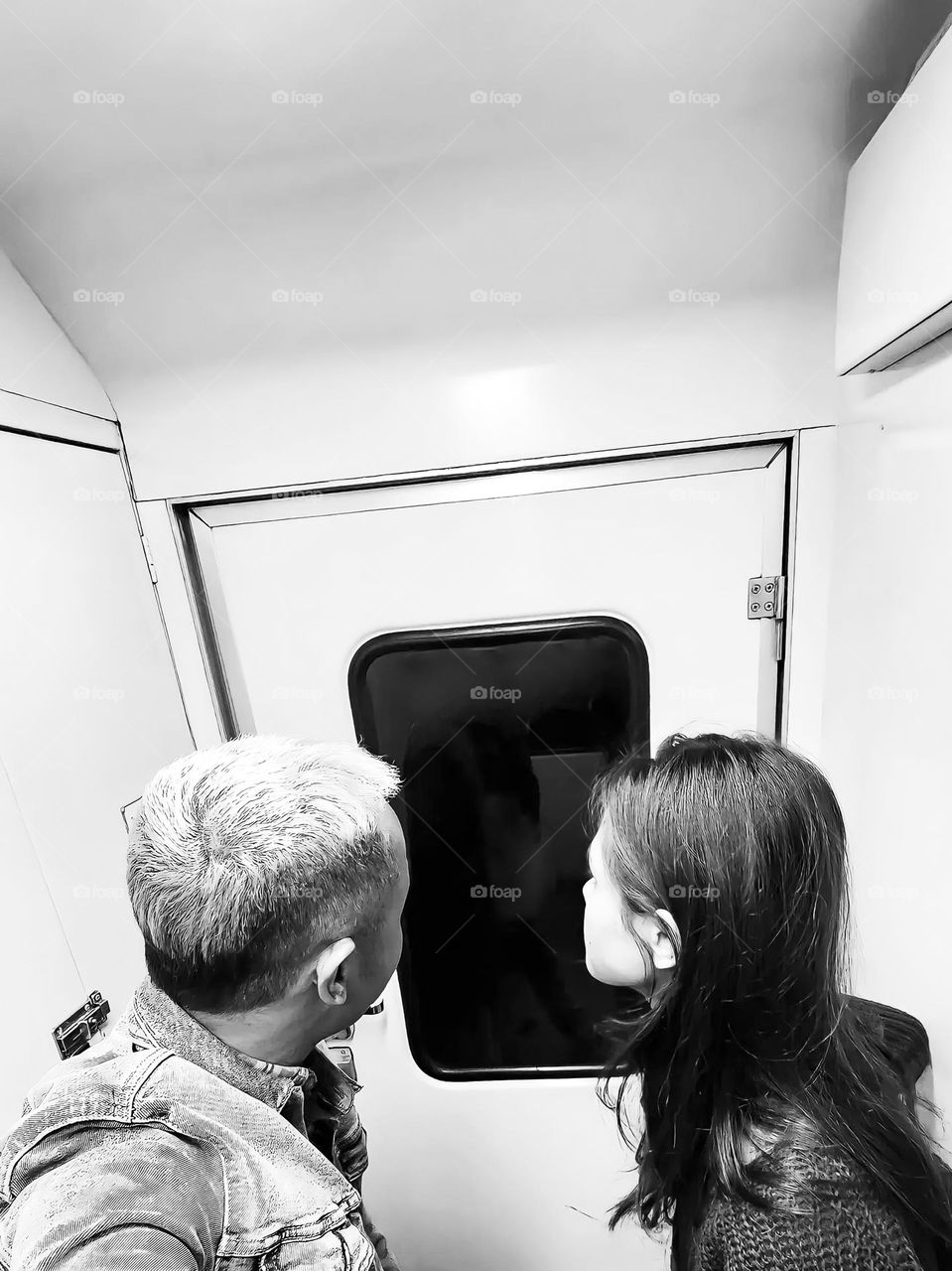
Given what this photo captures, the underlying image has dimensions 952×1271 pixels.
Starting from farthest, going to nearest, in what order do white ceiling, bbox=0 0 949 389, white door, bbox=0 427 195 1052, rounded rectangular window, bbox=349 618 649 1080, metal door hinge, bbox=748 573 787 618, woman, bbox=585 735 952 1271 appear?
1. rounded rectangular window, bbox=349 618 649 1080
2. metal door hinge, bbox=748 573 787 618
3. white door, bbox=0 427 195 1052
4. white ceiling, bbox=0 0 949 389
5. woman, bbox=585 735 952 1271

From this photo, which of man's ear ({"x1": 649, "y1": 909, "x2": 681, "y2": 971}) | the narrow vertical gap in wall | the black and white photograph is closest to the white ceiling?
the black and white photograph

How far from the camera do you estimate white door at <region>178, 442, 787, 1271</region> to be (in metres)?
1.43

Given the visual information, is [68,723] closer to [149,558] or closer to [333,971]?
[149,558]

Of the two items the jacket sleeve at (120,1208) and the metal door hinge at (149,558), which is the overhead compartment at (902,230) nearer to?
the jacket sleeve at (120,1208)

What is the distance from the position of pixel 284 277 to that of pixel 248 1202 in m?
1.41

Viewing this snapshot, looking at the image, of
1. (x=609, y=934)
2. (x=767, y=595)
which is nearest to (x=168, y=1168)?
→ (x=609, y=934)

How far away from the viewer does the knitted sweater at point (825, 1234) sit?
0.76 metres

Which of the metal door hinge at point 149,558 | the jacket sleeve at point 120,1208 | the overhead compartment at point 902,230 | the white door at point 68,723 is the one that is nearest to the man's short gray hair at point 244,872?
the jacket sleeve at point 120,1208

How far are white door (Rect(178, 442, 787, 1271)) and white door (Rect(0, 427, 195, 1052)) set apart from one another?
0.74 ft

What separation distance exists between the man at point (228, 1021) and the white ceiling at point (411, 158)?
3.10 feet

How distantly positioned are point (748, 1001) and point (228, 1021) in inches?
26.0

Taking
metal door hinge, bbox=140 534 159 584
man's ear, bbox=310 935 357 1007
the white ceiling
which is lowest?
man's ear, bbox=310 935 357 1007

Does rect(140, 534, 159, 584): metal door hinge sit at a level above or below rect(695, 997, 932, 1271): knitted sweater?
above

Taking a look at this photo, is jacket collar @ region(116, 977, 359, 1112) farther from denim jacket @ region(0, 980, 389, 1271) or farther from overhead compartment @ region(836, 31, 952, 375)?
overhead compartment @ region(836, 31, 952, 375)
